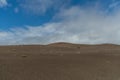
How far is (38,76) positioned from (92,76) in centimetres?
453

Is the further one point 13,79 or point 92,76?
point 92,76

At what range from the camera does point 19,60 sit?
2228cm

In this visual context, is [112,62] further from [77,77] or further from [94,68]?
[77,77]

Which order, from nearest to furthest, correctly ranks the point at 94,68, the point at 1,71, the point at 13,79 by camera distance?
the point at 13,79
the point at 1,71
the point at 94,68

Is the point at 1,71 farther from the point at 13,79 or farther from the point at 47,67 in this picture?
the point at 47,67

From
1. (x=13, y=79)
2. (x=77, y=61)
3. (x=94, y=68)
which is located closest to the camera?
(x=13, y=79)

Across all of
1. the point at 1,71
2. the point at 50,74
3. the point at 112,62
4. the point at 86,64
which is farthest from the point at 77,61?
the point at 1,71

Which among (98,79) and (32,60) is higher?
(32,60)

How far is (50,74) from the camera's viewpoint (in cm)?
1886

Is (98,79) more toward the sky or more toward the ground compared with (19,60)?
more toward the ground

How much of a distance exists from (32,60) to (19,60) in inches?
47.9

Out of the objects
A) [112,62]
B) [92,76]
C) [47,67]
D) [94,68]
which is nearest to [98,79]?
[92,76]

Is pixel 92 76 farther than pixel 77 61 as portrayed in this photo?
No

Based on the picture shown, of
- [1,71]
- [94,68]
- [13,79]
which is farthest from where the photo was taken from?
[94,68]
